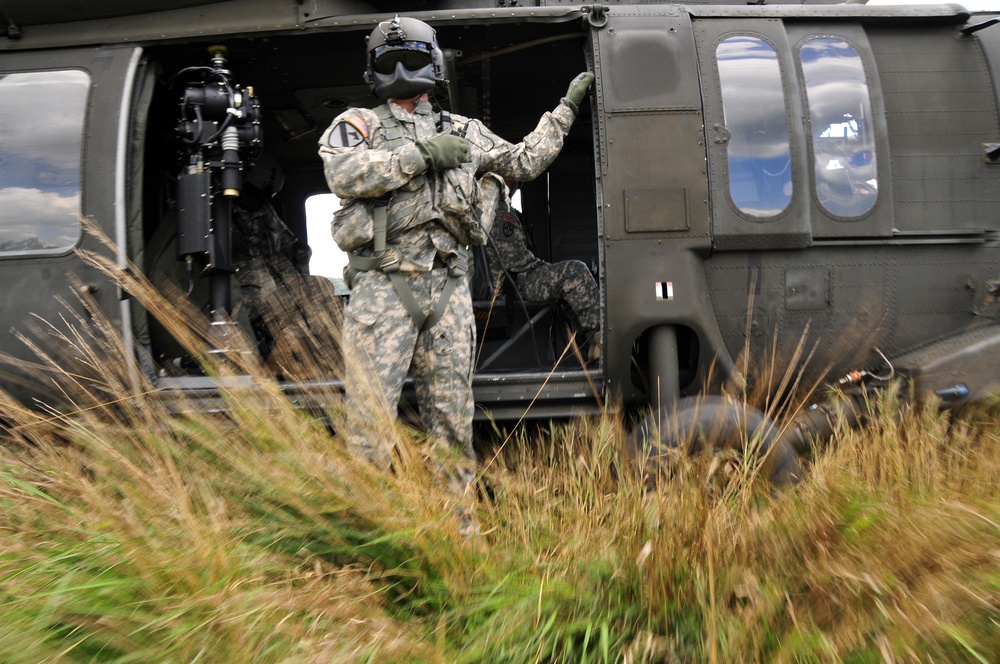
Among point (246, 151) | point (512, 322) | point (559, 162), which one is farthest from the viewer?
point (559, 162)

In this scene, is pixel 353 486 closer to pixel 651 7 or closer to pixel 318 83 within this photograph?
pixel 651 7

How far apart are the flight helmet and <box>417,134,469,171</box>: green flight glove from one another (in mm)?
274

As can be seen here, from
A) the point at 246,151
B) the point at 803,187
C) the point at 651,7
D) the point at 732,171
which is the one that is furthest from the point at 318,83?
the point at 803,187

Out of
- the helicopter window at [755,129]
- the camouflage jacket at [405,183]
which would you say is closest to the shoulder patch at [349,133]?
the camouflage jacket at [405,183]

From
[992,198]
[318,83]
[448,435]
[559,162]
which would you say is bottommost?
[448,435]

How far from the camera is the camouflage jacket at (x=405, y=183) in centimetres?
341

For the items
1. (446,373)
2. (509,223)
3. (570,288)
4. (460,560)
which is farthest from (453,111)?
(460,560)

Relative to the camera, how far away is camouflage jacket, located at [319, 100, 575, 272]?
341 centimetres

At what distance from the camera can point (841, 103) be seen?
397cm

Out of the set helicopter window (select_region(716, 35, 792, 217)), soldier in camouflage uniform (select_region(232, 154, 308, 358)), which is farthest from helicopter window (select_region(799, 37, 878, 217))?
soldier in camouflage uniform (select_region(232, 154, 308, 358))

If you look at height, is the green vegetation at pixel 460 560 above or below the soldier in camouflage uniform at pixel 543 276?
below

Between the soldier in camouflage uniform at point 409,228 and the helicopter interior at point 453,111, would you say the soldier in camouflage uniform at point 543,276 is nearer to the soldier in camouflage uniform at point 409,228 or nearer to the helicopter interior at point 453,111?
the helicopter interior at point 453,111

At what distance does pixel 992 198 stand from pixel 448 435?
9.07 feet

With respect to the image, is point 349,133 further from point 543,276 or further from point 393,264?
point 543,276
